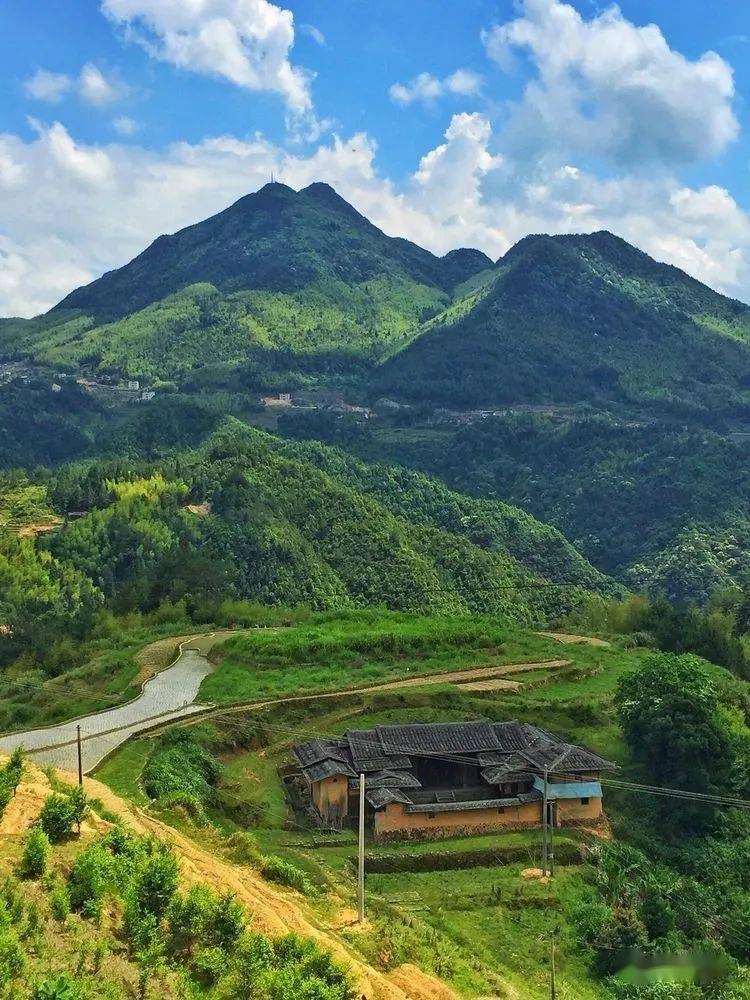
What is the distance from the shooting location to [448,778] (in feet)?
114

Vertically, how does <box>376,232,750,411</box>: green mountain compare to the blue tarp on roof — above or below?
above

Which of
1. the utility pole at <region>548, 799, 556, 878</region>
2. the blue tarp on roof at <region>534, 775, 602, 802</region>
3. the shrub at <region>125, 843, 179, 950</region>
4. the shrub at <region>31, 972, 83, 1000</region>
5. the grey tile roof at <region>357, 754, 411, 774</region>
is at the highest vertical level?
the shrub at <region>31, 972, 83, 1000</region>

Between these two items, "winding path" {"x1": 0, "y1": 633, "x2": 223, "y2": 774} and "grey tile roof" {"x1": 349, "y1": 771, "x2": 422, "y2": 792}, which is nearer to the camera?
"winding path" {"x1": 0, "y1": 633, "x2": 223, "y2": 774}

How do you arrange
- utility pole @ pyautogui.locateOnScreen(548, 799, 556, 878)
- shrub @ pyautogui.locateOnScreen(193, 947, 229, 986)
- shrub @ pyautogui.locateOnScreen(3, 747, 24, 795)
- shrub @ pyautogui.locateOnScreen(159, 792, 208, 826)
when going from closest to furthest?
1. shrub @ pyautogui.locateOnScreen(193, 947, 229, 986)
2. shrub @ pyautogui.locateOnScreen(3, 747, 24, 795)
3. shrub @ pyautogui.locateOnScreen(159, 792, 208, 826)
4. utility pole @ pyautogui.locateOnScreen(548, 799, 556, 878)

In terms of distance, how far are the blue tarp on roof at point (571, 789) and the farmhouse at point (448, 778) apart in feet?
0.12

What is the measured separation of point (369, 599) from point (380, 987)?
57816mm

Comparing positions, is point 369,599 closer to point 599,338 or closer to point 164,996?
point 164,996

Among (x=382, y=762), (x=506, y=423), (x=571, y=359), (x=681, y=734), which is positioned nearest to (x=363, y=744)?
(x=382, y=762)

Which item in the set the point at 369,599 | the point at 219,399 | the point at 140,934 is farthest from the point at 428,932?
the point at 219,399

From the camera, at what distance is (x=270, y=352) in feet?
612

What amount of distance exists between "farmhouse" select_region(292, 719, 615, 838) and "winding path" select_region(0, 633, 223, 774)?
6.66 meters

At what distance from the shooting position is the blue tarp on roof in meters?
31.7

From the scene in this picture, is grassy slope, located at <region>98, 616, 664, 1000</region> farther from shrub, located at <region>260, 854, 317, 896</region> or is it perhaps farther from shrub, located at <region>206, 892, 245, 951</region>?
shrub, located at <region>206, 892, 245, 951</region>

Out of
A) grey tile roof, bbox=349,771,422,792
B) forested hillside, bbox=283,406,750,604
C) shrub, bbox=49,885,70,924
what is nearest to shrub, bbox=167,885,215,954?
shrub, bbox=49,885,70,924
